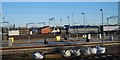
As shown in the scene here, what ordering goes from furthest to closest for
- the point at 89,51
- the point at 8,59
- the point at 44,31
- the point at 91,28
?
the point at 91,28 < the point at 44,31 < the point at 89,51 < the point at 8,59

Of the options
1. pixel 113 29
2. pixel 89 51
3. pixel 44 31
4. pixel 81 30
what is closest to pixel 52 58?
pixel 89 51

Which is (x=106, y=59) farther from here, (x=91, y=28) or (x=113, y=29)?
(x=91, y=28)

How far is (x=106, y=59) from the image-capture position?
16938mm

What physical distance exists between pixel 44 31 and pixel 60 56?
7205cm

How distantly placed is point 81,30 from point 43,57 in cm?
→ 7872

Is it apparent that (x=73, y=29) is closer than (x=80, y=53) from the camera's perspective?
No

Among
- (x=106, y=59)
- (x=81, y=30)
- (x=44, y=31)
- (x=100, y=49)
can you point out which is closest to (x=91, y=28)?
(x=81, y=30)

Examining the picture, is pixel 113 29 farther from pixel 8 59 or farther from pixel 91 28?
pixel 8 59

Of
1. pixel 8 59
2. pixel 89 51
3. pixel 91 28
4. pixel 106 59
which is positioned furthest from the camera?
pixel 91 28

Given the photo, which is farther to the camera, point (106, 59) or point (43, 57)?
point (43, 57)

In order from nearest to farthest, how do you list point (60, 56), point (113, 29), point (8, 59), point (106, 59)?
point (106, 59), point (8, 59), point (60, 56), point (113, 29)

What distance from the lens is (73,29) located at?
94.4 meters

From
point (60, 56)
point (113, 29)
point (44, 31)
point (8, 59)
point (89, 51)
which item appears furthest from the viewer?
point (44, 31)

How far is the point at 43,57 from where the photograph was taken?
20016 millimetres
